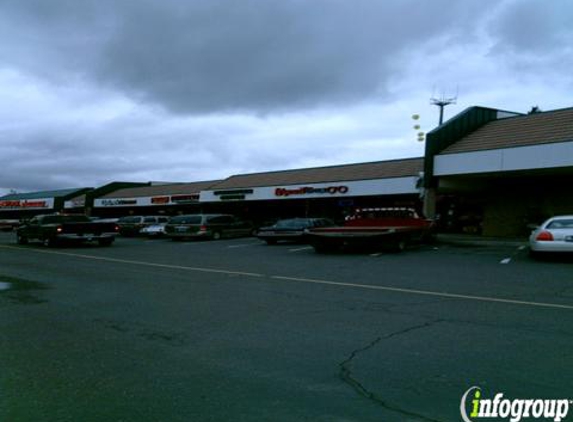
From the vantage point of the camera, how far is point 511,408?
4.33m

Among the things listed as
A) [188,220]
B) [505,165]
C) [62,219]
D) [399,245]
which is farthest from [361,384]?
[188,220]

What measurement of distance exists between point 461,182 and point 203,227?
13.8 metres

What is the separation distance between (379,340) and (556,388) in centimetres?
211

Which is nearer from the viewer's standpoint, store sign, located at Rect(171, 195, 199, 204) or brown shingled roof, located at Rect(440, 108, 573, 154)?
brown shingled roof, located at Rect(440, 108, 573, 154)

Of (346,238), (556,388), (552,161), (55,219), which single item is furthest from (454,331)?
(55,219)

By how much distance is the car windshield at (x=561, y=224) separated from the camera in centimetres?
1518

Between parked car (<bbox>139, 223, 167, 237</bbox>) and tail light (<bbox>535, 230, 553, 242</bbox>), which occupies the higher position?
tail light (<bbox>535, 230, 553, 242</bbox>)

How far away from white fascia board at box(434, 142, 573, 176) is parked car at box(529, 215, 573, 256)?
6.76m

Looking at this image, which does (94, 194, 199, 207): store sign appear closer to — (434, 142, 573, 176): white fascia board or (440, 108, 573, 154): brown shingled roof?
(434, 142, 573, 176): white fascia board

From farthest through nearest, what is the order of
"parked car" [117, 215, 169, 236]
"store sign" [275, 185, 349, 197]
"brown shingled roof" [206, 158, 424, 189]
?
1. "parked car" [117, 215, 169, 236]
2. "store sign" [275, 185, 349, 197]
3. "brown shingled roof" [206, 158, 424, 189]

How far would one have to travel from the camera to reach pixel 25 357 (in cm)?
577

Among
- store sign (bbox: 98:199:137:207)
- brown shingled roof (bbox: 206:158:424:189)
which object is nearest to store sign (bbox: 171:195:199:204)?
brown shingled roof (bbox: 206:158:424:189)

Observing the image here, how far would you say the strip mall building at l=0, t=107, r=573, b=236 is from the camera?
23.2 metres

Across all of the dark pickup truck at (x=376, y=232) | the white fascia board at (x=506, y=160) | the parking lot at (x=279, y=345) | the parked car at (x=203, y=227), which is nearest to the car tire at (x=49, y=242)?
the parked car at (x=203, y=227)
